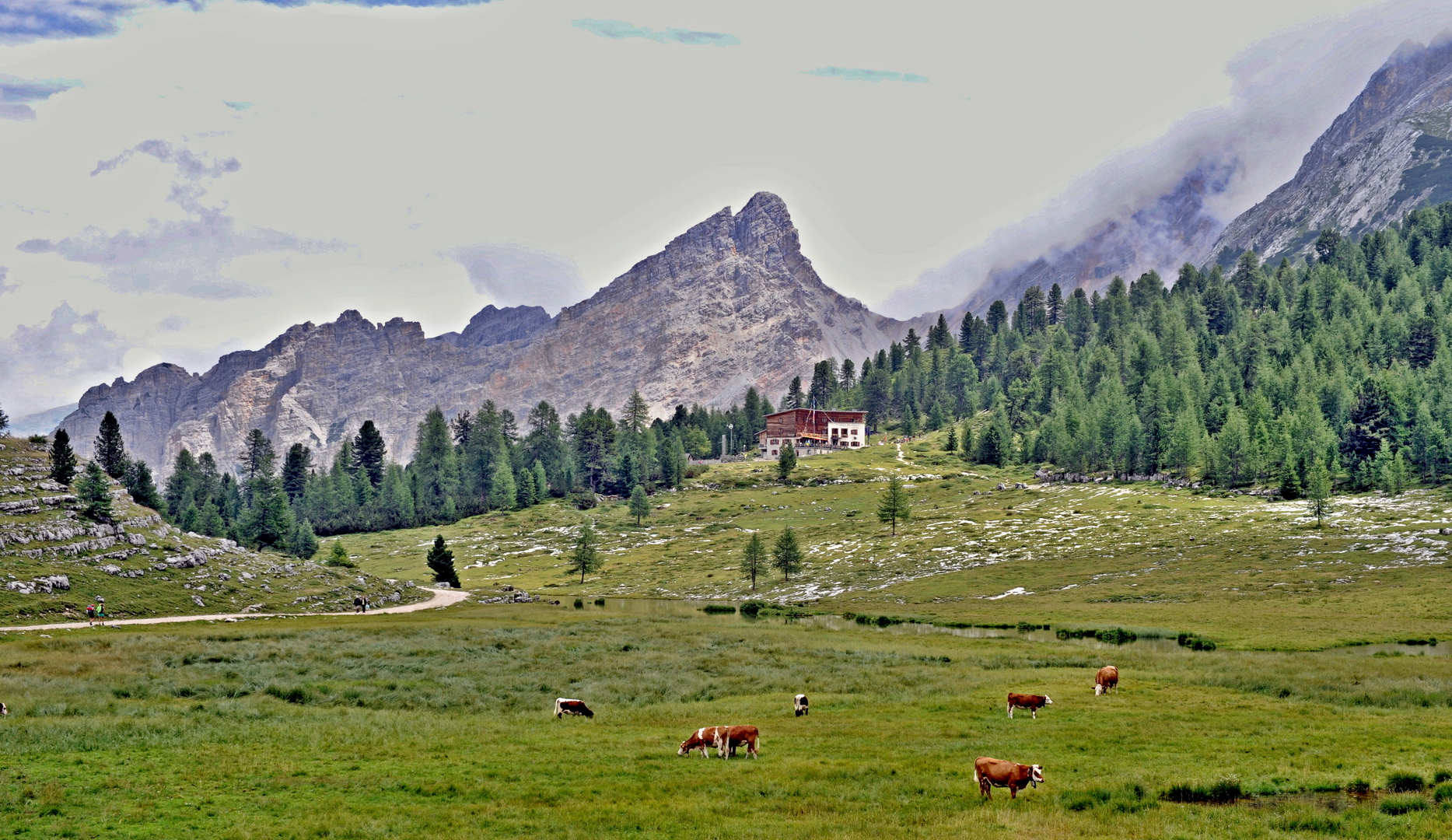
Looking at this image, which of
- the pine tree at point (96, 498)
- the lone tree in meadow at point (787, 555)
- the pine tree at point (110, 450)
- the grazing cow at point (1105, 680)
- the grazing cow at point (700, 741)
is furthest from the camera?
the pine tree at point (110, 450)

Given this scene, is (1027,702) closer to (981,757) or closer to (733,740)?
(981,757)

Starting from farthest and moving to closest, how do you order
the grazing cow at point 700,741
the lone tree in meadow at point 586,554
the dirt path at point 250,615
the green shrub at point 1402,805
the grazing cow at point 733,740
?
1. the lone tree in meadow at point 586,554
2. the dirt path at point 250,615
3. the grazing cow at point 700,741
4. the grazing cow at point 733,740
5. the green shrub at point 1402,805

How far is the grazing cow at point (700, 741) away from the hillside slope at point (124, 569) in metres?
76.8

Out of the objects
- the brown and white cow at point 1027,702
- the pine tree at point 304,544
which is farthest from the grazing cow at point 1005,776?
the pine tree at point 304,544

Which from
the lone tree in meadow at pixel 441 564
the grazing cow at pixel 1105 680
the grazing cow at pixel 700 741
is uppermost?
the grazing cow at pixel 700 741

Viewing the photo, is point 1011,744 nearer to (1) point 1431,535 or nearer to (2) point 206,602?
(2) point 206,602

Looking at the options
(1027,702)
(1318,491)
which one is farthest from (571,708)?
(1318,491)

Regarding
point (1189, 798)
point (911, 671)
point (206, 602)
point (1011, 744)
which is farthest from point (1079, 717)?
point (206, 602)

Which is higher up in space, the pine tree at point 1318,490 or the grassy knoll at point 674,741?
the pine tree at point 1318,490

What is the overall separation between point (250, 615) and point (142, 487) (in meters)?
97.9

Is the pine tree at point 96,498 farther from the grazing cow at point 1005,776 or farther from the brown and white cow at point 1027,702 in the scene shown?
the grazing cow at point 1005,776

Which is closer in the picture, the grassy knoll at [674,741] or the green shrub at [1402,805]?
the grassy knoll at [674,741]

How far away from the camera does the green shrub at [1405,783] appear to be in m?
27.8

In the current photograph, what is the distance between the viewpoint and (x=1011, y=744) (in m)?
35.3
